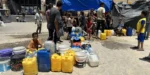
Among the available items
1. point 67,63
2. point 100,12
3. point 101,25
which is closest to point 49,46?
point 67,63

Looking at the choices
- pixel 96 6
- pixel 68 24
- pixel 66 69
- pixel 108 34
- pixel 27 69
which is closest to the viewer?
pixel 27 69

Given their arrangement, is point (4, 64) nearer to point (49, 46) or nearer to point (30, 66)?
point (30, 66)

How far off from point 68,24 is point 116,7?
18.8 feet

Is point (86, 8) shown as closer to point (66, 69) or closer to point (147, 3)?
point (147, 3)

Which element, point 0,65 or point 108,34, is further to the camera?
point 108,34

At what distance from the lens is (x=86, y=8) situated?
1430 cm

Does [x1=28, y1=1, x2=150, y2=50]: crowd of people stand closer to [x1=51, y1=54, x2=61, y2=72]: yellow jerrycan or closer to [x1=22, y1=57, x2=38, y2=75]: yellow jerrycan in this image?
[x1=51, y1=54, x2=61, y2=72]: yellow jerrycan

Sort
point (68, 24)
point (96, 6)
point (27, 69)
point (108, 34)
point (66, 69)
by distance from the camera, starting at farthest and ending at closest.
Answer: point (96, 6) → point (108, 34) → point (68, 24) → point (66, 69) → point (27, 69)

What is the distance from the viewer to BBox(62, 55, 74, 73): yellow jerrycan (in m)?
6.30

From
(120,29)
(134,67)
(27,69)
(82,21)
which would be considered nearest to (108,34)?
(120,29)

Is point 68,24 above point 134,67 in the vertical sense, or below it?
above

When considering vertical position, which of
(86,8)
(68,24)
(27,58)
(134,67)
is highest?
(86,8)

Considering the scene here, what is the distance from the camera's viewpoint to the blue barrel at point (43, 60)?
246 inches

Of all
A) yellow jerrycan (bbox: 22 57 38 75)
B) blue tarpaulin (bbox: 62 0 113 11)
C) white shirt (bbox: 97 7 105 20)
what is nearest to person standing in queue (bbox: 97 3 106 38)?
white shirt (bbox: 97 7 105 20)
